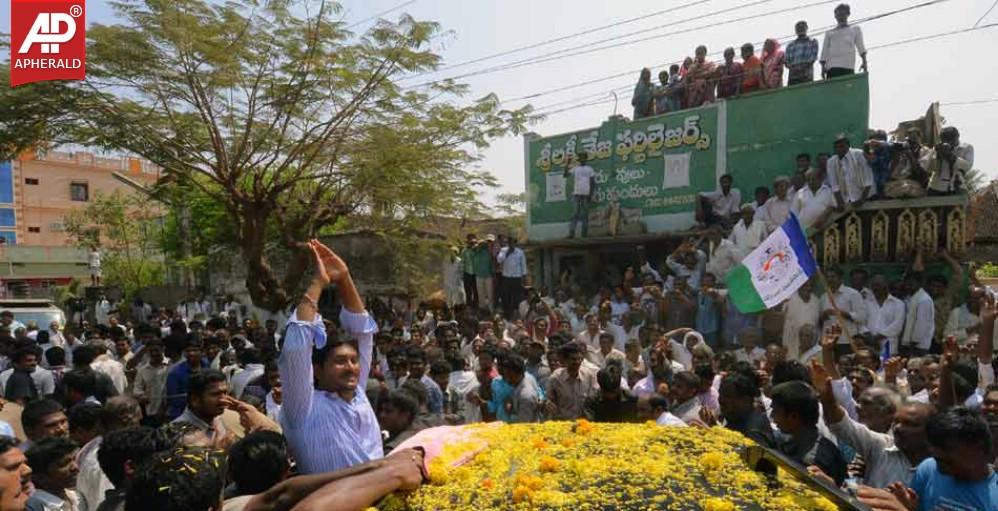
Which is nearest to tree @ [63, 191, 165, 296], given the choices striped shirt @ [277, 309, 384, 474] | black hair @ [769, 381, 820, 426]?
striped shirt @ [277, 309, 384, 474]

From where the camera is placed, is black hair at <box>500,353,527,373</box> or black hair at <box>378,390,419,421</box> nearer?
black hair at <box>378,390,419,421</box>

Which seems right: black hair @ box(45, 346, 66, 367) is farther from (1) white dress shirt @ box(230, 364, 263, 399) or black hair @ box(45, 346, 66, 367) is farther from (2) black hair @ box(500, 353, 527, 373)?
(2) black hair @ box(500, 353, 527, 373)

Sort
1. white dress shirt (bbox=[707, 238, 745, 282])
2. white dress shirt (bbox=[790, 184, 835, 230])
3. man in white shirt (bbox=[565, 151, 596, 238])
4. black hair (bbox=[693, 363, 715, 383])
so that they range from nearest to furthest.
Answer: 1. black hair (bbox=[693, 363, 715, 383])
2. white dress shirt (bbox=[790, 184, 835, 230])
3. white dress shirt (bbox=[707, 238, 745, 282])
4. man in white shirt (bbox=[565, 151, 596, 238])

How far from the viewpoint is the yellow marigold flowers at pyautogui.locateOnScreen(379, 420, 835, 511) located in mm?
2373

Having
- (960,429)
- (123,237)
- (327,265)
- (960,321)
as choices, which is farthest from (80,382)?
(123,237)

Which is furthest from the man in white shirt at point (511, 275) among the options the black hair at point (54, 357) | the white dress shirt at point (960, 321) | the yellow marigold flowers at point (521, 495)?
the yellow marigold flowers at point (521, 495)

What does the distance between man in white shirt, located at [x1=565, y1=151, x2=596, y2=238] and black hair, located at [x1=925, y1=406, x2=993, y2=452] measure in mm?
12709

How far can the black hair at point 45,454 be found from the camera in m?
3.26

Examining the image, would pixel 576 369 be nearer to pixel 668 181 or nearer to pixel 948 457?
pixel 948 457

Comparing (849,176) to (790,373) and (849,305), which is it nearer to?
(849,305)

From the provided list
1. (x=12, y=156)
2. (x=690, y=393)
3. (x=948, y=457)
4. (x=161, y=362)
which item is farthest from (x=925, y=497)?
(x=12, y=156)

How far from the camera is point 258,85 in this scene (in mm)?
11688

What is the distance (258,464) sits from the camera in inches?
108

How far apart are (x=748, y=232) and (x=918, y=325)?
292 centimetres
